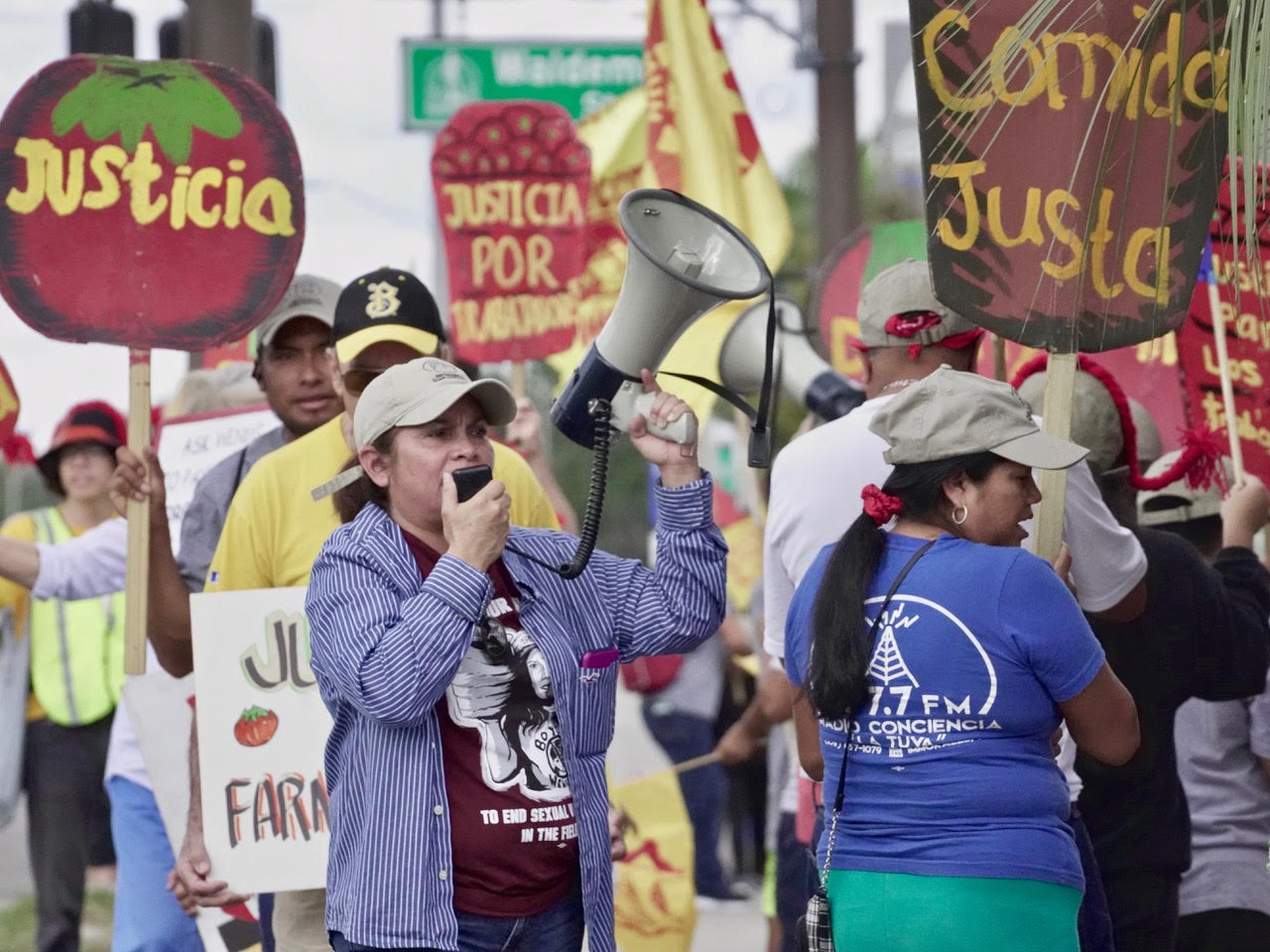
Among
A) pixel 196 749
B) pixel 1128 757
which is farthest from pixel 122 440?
pixel 1128 757

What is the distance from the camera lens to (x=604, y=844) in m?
3.47

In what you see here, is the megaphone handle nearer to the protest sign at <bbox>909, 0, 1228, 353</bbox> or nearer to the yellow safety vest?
the protest sign at <bbox>909, 0, 1228, 353</bbox>

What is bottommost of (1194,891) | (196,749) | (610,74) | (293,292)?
(1194,891)

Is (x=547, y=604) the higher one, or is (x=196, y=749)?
(x=547, y=604)

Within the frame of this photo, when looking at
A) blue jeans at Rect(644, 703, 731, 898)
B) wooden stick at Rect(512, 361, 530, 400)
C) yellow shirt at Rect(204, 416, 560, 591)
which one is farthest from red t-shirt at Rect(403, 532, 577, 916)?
blue jeans at Rect(644, 703, 731, 898)

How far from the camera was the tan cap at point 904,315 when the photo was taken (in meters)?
4.24

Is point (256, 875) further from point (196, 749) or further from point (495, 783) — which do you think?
point (495, 783)

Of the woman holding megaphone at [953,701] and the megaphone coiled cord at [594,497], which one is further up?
the megaphone coiled cord at [594,497]

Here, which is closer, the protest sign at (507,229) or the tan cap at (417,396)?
the tan cap at (417,396)

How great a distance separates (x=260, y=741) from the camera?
4453mm

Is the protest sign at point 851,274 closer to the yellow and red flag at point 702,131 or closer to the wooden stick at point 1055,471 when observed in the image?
the yellow and red flag at point 702,131

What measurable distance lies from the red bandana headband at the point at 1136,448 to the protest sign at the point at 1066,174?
35 centimetres

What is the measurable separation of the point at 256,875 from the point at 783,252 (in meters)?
4.08

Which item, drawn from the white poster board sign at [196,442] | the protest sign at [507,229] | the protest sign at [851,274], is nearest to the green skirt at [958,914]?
the white poster board sign at [196,442]
